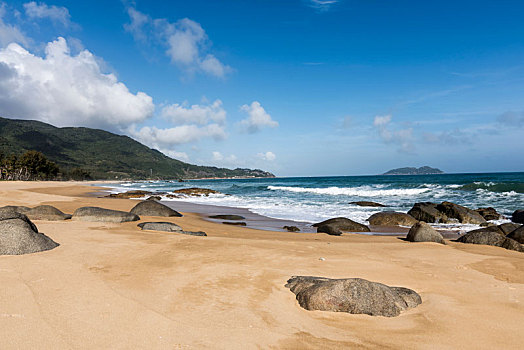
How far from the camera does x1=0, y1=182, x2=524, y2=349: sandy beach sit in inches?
128

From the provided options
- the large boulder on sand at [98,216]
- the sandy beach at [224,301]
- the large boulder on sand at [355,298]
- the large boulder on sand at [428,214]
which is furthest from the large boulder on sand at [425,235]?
the large boulder on sand at [98,216]

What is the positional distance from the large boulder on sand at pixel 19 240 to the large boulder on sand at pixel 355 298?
5.57m

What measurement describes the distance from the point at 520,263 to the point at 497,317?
172 inches

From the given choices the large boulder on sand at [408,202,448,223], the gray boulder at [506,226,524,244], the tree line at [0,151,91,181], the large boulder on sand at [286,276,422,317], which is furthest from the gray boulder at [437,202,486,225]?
the tree line at [0,151,91,181]

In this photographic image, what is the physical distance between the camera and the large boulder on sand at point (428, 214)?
1780cm

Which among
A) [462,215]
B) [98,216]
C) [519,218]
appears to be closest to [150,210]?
[98,216]

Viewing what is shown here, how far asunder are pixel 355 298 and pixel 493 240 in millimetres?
8704

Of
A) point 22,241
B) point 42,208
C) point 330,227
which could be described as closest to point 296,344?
point 22,241

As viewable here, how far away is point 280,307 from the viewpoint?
14.1 feet

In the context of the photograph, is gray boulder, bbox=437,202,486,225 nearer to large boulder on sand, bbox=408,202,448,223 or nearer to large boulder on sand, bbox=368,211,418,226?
large boulder on sand, bbox=408,202,448,223

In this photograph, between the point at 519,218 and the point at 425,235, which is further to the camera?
the point at 519,218

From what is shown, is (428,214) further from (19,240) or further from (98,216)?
(19,240)

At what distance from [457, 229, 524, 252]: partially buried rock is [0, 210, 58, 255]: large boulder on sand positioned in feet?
42.0

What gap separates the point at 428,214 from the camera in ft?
59.3
